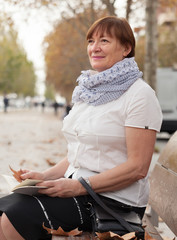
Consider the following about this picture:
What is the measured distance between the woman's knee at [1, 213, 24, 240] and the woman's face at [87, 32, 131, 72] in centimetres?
107

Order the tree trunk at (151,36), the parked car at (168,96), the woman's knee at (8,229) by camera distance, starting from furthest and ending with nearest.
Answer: the parked car at (168,96) < the tree trunk at (151,36) < the woman's knee at (8,229)

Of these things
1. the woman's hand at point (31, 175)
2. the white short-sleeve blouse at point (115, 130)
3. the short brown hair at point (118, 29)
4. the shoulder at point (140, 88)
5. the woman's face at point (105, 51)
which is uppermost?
the short brown hair at point (118, 29)

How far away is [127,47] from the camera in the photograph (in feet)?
9.70

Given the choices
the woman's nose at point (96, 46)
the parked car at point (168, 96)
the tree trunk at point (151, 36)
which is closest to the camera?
the woman's nose at point (96, 46)

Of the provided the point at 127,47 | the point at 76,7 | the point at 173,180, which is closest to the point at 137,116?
the point at 127,47

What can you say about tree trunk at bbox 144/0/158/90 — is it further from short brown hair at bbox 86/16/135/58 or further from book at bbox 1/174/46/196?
book at bbox 1/174/46/196

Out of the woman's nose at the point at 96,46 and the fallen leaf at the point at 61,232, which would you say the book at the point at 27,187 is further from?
the woman's nose at the point at 96,46

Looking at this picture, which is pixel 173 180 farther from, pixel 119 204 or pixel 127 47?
pixel 127 47

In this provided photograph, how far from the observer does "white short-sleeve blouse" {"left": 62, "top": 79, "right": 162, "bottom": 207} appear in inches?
108

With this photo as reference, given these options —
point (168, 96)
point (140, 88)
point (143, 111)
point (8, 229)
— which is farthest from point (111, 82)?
point (168, 96)

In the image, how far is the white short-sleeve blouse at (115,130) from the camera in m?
2.74

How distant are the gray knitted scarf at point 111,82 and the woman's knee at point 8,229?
85cm

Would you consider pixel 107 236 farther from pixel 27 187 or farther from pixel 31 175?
pixel 31 175

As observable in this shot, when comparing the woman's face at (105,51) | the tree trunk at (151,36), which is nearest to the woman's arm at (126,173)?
the woman's face at (105,51)
